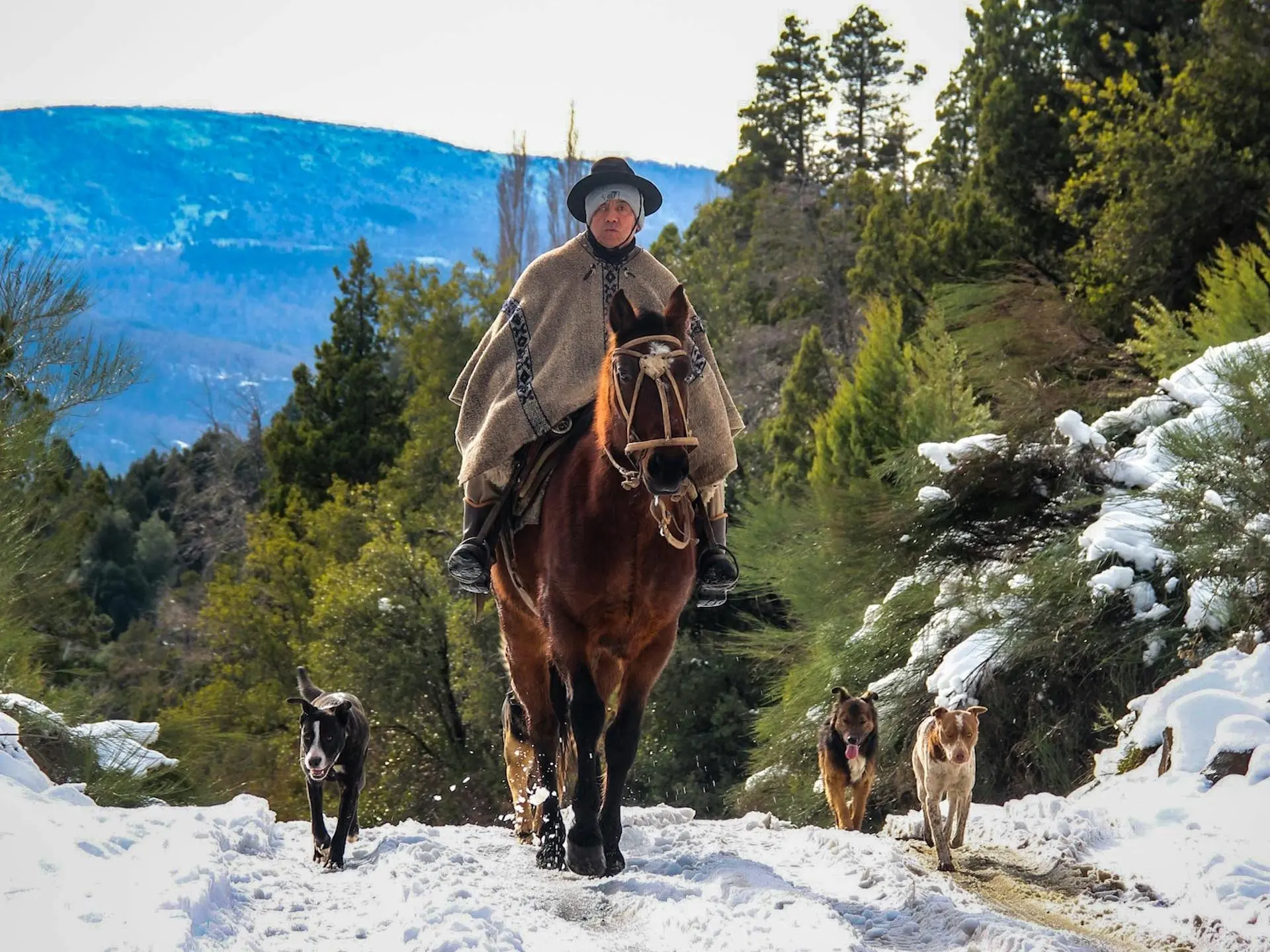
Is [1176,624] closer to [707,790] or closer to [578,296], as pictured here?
[578,296]

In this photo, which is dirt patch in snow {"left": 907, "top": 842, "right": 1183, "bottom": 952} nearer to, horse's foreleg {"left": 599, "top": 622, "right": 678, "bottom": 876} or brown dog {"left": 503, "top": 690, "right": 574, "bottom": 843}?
horse's foreleg {"left": 599, "top": 622, "right": 678, "bottom": 876}

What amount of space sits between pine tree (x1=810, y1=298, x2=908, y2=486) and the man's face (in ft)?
41.0

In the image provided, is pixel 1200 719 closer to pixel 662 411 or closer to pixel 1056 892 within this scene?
pixel 1056 892

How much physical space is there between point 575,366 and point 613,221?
2.80 feet

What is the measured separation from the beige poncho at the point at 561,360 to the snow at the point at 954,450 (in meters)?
5.48

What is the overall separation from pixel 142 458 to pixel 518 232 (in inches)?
747

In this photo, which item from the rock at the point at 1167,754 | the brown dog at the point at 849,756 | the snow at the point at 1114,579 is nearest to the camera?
the rock at the point at 1167,754

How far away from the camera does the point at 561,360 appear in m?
Answer: 7.46

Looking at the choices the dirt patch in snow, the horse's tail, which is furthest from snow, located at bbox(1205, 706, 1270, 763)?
the horse's tail

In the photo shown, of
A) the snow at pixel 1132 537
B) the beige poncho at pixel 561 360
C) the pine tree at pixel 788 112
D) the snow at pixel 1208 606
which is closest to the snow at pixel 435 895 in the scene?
the beige poncho at pixel 561 360

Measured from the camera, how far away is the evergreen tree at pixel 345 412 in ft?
139

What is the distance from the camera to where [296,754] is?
29.8m

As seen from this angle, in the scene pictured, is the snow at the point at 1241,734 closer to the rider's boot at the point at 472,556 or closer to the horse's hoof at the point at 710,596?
the horse's hoof at the point at 710,596

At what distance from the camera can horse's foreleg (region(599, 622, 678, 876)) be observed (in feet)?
22.1
